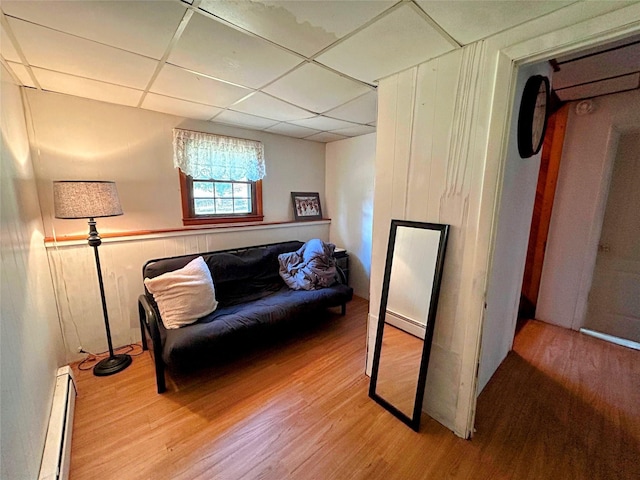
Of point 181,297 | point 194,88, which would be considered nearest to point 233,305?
point 181,297

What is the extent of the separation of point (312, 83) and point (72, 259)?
2.39 meters

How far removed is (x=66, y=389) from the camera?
5.59ft

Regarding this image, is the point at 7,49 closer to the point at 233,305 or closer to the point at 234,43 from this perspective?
the point at 234,43

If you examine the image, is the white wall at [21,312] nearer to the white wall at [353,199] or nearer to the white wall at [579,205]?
the white wall at [353,199]

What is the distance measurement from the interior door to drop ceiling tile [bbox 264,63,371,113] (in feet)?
8.46

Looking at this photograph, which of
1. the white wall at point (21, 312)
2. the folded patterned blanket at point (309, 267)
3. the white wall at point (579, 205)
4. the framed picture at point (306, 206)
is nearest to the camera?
the white wall at point (21, 312)

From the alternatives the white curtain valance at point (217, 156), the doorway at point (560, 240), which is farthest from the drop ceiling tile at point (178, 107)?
the doorway at point (560, 240)

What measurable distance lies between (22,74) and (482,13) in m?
2.67

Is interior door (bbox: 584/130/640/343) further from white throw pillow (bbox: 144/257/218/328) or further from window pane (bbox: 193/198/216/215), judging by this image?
window pane (bbox: 193/198/216/215)

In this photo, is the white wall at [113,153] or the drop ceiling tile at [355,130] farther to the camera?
the drop ceiling tile at [355,130]

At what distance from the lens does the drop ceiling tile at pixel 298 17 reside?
1076 mm

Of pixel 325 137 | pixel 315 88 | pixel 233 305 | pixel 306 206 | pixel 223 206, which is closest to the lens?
pixel 315 88

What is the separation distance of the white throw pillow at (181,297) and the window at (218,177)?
2.71 ft

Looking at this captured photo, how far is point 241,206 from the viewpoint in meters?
3.21
